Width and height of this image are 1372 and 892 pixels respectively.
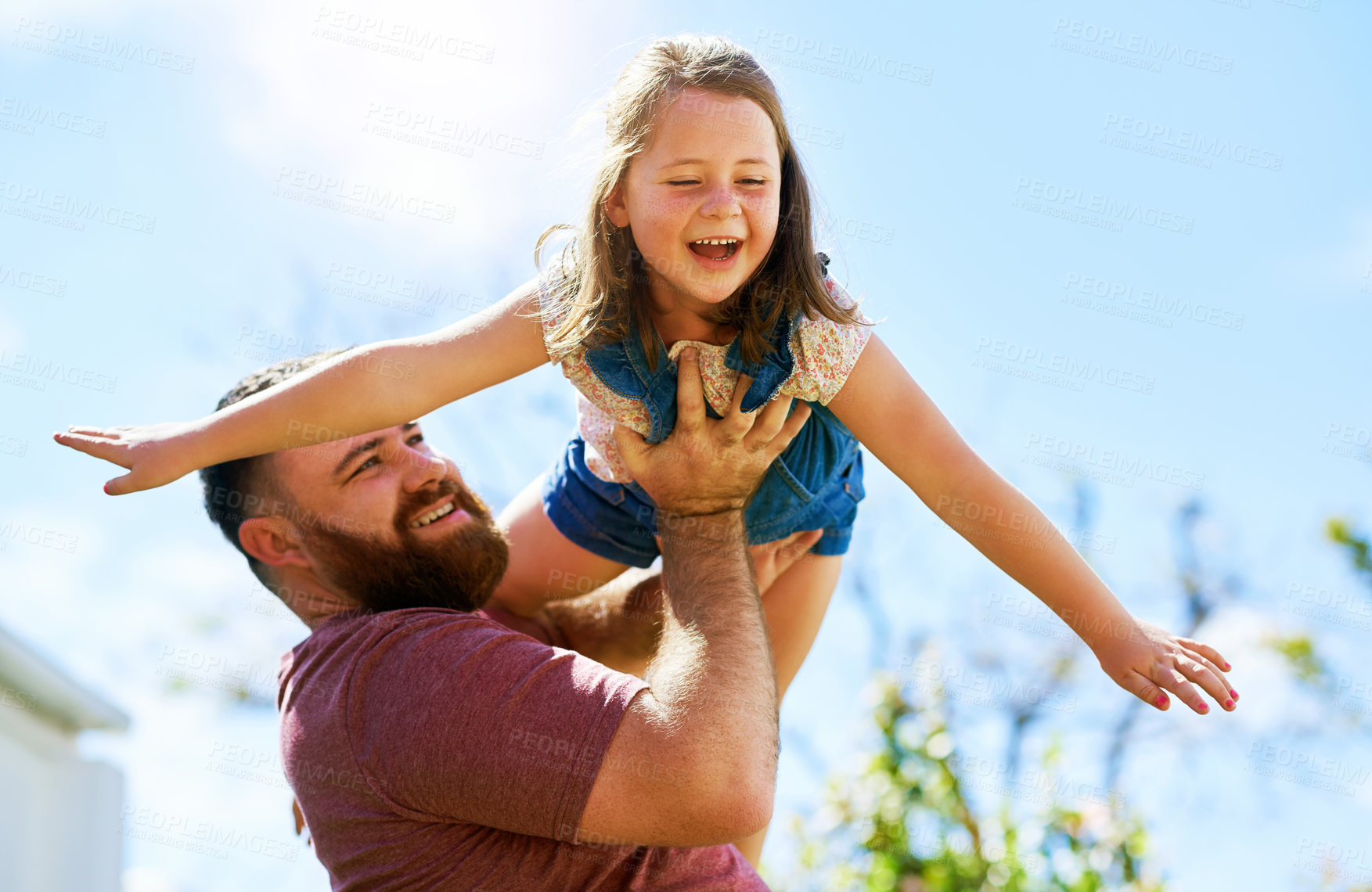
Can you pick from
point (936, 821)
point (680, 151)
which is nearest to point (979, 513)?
point (680, 151)

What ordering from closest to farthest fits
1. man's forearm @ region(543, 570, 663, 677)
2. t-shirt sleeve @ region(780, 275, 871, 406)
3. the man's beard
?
1. t-shirt sleeve @ region(780, 275, 871, 406)
2. the man's beard
3. man's forearm @ region(543, 570, 663, 677)

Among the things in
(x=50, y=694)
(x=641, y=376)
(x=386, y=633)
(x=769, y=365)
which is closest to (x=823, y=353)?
(x=769, y=365)

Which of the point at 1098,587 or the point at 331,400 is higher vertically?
the point at 331,400

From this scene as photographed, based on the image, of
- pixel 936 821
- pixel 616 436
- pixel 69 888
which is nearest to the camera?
pixel 616 436

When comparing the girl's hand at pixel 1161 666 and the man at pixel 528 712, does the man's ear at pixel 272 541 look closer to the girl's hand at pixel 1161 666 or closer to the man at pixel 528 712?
the man at pixel 528 712

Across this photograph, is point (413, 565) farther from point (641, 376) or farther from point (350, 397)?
point (641, 376)

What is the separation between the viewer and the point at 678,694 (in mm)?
1954

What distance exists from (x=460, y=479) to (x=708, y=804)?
1.14 meters

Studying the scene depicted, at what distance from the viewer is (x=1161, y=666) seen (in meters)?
1.95

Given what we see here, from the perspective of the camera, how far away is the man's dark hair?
2.50 m

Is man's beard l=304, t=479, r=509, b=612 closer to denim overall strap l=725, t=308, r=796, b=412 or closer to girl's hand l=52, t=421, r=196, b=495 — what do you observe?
girl's hand l=52, t=421, r=196, b=495

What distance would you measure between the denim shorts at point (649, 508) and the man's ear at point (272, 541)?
0.65 m

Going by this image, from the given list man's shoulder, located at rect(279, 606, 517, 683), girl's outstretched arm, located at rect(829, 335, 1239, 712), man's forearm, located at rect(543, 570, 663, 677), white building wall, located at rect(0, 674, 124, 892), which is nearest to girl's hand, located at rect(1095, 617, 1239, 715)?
girl's outstretched arm, located at rect(829, 335, 1239, 712)

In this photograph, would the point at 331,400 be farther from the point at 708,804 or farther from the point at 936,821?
the point at 936,821
